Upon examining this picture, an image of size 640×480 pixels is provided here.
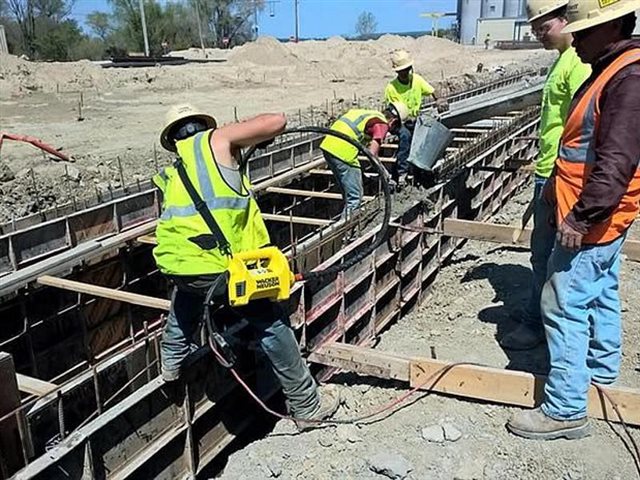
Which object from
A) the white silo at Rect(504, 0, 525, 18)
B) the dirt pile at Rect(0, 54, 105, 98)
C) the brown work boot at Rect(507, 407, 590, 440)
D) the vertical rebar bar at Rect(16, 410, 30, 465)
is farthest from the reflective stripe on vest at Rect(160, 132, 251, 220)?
the white silo at Rect(504, 0, 525, 18)

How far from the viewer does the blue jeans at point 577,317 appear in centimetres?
319

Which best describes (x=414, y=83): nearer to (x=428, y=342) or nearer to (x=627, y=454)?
(x=428, y=342)

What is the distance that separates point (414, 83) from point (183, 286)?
5.40m

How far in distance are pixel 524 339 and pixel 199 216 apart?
100 inches

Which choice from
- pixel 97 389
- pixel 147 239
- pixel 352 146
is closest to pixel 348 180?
pixel 352 146

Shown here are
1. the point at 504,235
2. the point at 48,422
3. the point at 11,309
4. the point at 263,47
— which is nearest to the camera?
the point at 48,422

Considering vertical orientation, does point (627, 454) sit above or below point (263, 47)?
below

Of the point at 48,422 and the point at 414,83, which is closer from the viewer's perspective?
the point at 48,422

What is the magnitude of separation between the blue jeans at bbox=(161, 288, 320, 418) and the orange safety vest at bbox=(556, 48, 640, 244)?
5.00ft

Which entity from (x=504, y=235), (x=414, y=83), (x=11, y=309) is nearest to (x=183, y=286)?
(x=11, y=309)

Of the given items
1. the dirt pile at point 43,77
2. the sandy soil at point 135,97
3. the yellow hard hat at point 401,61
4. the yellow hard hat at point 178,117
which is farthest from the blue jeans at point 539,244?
the dirt pile at point 43,77

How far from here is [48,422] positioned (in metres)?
3.40

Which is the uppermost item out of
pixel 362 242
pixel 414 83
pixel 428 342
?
pixel 414 83

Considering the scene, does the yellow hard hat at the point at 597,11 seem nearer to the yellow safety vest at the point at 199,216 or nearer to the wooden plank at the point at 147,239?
the yellow safety vest at the point at 199,216
